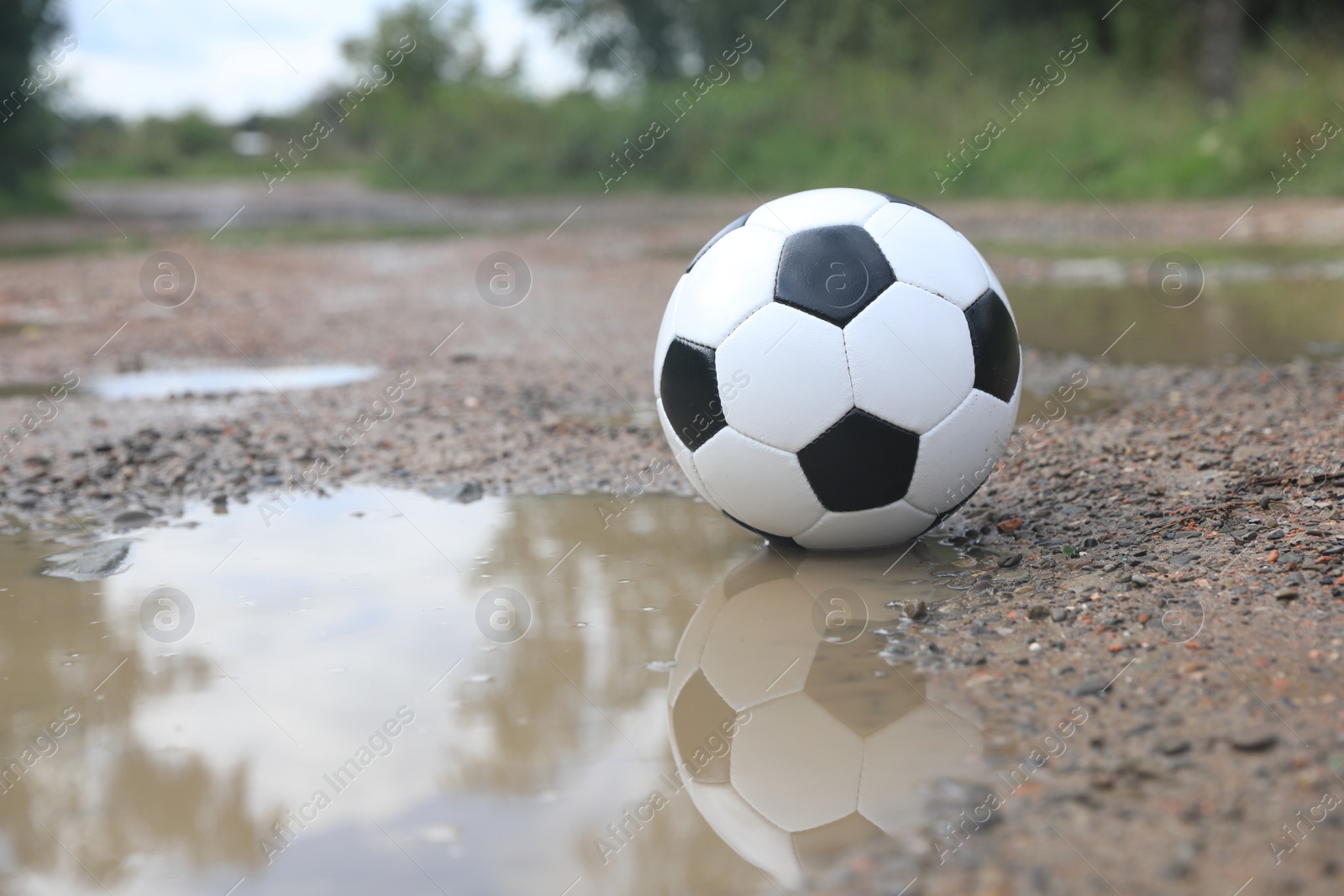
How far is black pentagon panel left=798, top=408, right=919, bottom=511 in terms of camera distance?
3.69 metres

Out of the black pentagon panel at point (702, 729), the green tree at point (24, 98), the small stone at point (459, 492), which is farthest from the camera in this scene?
the green tree at point (24, 98)

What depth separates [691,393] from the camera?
12.8 ft

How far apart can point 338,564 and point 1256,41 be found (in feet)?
85.9

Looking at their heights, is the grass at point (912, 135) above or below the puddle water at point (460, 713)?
below

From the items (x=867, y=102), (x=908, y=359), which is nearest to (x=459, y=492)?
(x=908, y=359)

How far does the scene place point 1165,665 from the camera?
2.93 metres

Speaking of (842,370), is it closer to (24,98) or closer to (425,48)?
(24,98)

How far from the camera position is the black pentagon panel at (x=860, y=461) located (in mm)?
3688

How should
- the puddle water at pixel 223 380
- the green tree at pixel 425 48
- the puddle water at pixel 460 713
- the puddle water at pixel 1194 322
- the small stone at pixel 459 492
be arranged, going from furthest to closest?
1. the green tree at pixel 425 48
2. the puddle water at pixel 223 380
3. the puddle water at pixel 1194 322
4. the small stone at pixel 459 492
5. the puddle water at pixel 460 713

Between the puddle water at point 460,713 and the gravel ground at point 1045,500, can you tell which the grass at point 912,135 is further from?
the puddle water at point 460,713

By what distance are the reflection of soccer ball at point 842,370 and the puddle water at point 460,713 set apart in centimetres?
28

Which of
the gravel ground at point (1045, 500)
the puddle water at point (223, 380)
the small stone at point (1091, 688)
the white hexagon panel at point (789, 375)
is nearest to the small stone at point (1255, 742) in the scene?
the gravel ground at point (1045, 500)

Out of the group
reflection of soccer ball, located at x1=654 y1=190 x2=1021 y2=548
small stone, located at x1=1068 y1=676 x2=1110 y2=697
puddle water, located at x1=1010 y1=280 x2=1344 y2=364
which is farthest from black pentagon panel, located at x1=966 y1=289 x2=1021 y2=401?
puddle water, located at x1=1010 y1=280 x2=1344 y2=364

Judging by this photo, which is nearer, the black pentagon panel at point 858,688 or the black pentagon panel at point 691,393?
the black pentagon panel at point 858,688
